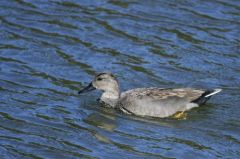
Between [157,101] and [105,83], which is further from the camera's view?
[105,83]

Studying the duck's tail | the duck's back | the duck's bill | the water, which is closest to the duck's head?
the duck's bill

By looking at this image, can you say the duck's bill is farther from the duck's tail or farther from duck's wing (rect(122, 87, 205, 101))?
the duck's tail

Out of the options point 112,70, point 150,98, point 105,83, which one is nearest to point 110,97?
point 105,83

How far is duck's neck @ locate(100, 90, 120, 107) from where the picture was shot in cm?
1430

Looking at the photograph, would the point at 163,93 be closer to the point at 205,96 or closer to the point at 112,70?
the point at 205,96

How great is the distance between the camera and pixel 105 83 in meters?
14.4

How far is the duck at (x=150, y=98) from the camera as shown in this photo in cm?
1386

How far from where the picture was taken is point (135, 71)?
50.4 feet

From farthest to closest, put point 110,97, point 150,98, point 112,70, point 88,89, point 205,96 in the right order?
1. point 112,70
2. point 110,97
3. point 88,89
4. point 205,96
5. point 150,98

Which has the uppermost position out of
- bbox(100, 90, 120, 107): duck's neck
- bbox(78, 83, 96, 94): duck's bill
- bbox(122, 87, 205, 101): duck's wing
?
bbox(122, 87, 205, 101): duck's wing

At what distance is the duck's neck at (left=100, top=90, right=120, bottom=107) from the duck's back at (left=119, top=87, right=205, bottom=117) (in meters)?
0.27

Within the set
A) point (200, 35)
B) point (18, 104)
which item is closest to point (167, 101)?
point (18, 104)

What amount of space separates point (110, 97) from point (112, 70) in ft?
3.84

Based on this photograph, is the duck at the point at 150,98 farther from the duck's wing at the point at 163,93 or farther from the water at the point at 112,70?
the water at the point at 112,70
